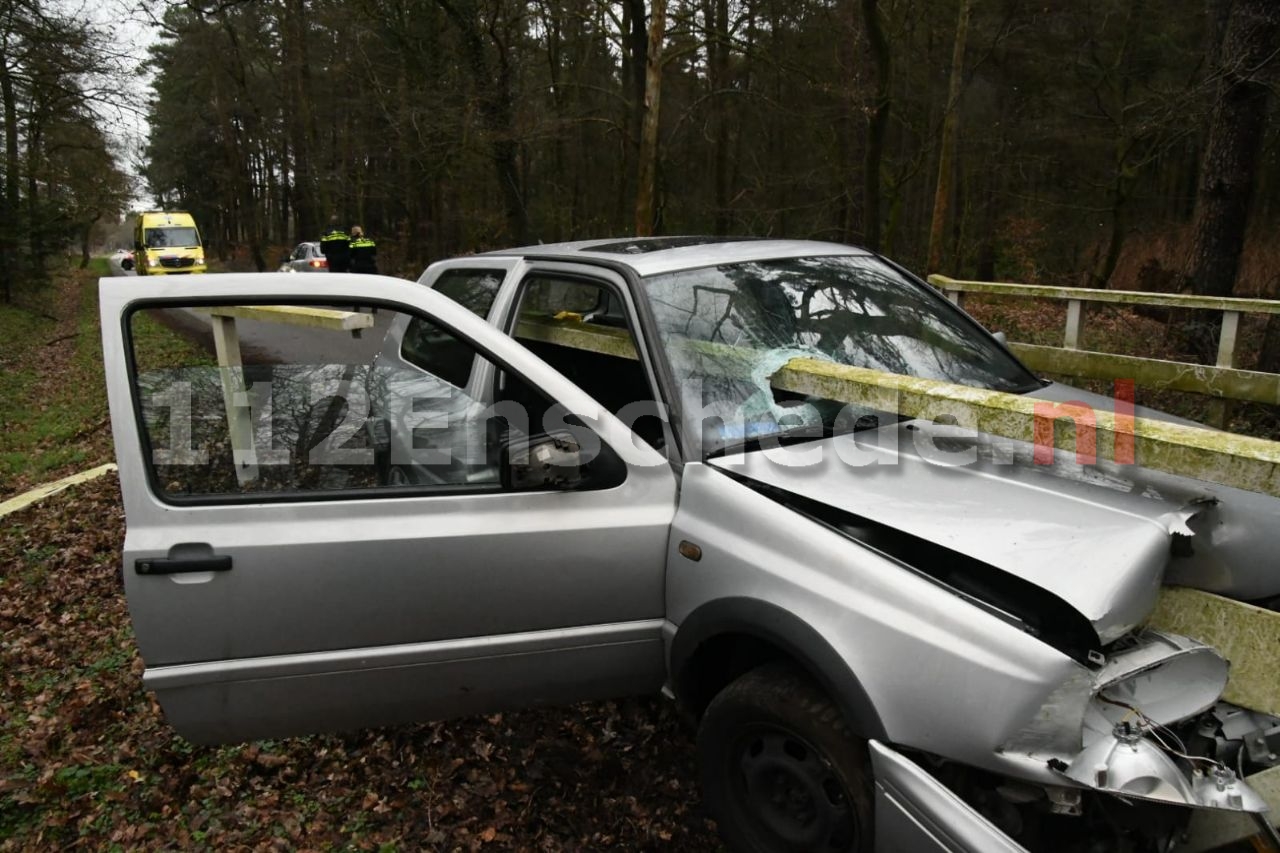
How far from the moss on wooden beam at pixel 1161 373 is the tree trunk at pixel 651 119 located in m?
6.58

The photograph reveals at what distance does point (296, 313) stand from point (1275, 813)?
125 inches

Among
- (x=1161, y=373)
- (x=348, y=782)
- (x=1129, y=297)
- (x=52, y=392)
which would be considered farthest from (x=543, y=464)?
(x=52, y=392)

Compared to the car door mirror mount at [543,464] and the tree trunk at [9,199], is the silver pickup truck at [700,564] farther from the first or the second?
the tree trunk at [9,199]

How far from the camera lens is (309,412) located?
114 inches

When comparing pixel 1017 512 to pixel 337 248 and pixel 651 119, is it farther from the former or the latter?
pixel 337 248

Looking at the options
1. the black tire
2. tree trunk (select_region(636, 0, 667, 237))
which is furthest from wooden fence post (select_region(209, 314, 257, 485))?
tree trunk (select_region(636, 0, 667, 237))

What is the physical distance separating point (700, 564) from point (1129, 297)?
430 cm

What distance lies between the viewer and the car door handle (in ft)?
7.93

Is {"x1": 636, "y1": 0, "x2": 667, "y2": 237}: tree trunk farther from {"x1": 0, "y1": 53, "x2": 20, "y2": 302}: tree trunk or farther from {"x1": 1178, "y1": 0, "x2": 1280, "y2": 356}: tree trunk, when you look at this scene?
{"x1": 0, "y1": 53, "x2": 20, "y2": 302}: tree trunk

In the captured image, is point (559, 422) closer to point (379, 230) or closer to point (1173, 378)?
point (1173, 378)

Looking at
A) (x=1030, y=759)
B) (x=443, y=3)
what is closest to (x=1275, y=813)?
(x=1030, y=759)

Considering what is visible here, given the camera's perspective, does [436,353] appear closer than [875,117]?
Yes

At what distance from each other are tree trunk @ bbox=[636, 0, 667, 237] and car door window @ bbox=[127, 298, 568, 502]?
27.8 ft

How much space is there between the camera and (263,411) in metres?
2.81
